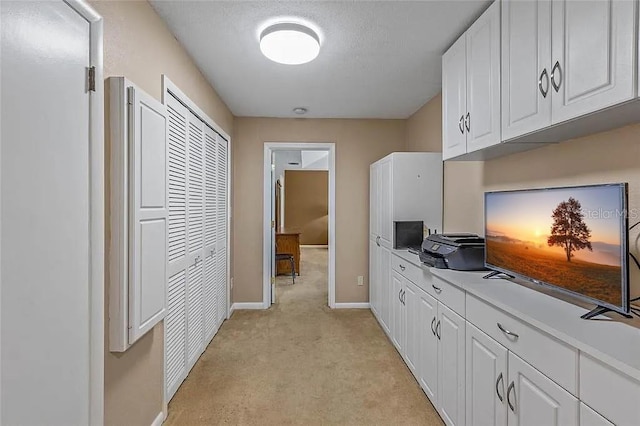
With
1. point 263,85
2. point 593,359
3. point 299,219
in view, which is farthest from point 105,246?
point 299,219

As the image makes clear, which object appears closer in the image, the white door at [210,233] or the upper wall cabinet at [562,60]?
the upper wall cabinet at [562,60]

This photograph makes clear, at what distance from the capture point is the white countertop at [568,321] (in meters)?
0.95

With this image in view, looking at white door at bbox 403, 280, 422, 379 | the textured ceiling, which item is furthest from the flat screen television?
the textured ceiling

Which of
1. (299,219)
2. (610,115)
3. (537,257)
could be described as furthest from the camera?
(299,219)

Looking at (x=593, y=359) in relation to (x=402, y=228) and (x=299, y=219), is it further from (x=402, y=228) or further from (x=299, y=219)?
(x=299, y=219)

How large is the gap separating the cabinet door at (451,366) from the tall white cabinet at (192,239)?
1706mm

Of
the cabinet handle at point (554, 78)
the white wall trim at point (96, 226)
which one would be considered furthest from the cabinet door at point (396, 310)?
the white wall trim at point (96, 226)

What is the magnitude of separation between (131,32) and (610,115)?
2109 mm

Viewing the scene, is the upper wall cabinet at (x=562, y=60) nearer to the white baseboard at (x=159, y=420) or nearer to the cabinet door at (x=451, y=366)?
the cabinet door at (x=451, y=366)

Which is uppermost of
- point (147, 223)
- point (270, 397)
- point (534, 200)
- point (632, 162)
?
point (632, 162)

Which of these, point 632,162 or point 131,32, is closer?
point 632,162

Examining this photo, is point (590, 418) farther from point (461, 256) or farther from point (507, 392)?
point (461, 256)

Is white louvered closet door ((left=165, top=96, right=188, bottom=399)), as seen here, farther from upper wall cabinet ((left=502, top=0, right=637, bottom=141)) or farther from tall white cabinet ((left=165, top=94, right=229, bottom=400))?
upper wall cabinet ((left=502, top=0, right=637, bottom=141))

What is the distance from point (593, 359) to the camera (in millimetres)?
990
